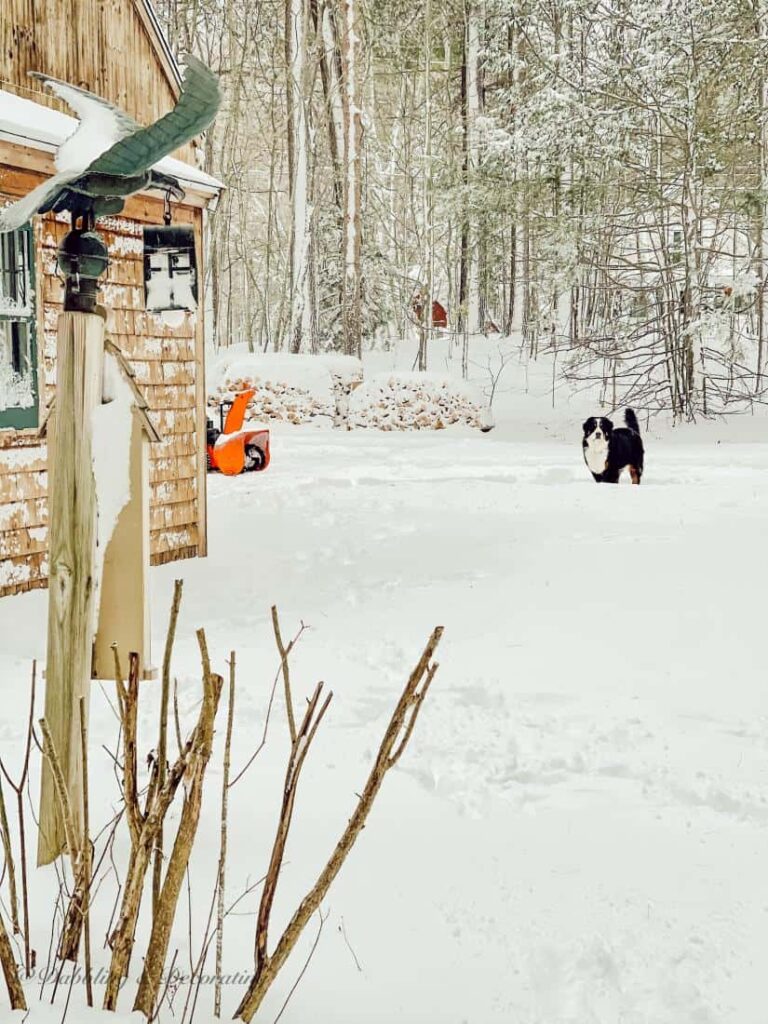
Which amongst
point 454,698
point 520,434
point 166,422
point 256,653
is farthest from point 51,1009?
point 520,434

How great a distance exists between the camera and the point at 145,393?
316 inches

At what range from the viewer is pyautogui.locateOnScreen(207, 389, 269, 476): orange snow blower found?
12.6 meters

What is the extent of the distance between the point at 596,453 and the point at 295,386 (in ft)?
31.3

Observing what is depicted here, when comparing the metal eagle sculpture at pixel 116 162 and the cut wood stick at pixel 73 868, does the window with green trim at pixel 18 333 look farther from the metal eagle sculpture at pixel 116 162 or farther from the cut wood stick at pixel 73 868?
the cut wood stick at pixel 73 868

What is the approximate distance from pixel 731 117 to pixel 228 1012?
685 inches

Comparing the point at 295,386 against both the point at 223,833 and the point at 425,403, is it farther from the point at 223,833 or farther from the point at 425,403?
the point at 223,833

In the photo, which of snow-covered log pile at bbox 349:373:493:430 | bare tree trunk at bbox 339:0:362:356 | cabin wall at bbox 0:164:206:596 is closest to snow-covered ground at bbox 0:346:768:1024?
cabin wall at bbox 0:164:206:596

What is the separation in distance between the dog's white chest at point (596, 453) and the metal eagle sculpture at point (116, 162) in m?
8.73

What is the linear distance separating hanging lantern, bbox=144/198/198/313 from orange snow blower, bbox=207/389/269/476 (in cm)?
831

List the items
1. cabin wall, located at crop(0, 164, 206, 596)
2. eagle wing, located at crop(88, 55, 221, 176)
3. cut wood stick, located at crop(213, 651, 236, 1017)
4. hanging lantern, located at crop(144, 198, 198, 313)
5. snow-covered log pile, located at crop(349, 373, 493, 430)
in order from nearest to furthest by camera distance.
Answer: cut wood stick, located at crop(213, 651, 236, 1017) < eagle wing, located at crop(88, 55, 221, 176) < hanging lantern, located at crop(144, 198, 198, 313) < cabin wall, located at crop(0, 164, 206, 596) < snow-covered log pile, located at crop(349, 373, 493, 430)

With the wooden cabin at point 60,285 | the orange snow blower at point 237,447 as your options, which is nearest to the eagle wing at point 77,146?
the wooden cabin at point 60,285

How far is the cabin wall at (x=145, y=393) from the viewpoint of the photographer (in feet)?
23.0

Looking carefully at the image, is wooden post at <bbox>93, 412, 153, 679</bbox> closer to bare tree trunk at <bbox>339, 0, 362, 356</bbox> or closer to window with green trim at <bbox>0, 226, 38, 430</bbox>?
window with green trim at <bbox>0, 226, 38, 430</bbox>

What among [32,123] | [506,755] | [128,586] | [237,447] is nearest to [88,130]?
[128,586]
